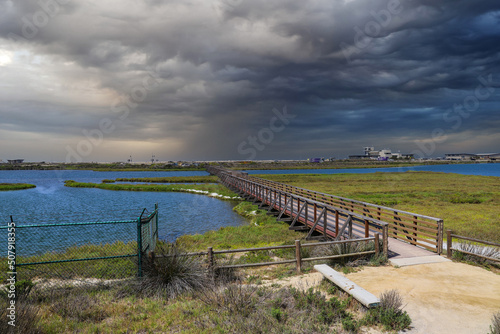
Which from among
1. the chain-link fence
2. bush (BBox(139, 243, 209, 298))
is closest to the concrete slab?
bush (BBox(139, 243, 209, 298))

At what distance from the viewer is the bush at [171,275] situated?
24.7ft

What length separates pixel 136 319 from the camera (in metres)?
6.06

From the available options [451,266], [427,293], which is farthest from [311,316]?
[451,266]

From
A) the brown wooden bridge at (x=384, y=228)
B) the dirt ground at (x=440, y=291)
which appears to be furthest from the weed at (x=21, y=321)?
the brown wooden bridge at (x=384, y=228)

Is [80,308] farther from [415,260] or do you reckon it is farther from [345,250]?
[415,260]

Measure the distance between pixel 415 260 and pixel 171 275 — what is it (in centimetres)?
804

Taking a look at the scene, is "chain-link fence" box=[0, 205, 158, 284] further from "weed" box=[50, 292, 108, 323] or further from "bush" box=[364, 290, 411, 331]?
"bush" box=[364, 290, 411, 331]

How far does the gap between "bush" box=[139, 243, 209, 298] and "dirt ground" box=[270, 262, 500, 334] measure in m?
2.52

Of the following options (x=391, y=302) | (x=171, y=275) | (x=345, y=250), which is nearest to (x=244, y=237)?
(x=345, y=250)

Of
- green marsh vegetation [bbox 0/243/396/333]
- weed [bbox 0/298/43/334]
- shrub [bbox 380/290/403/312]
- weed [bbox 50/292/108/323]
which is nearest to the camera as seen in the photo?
weed [bbox 0/298/43/334]

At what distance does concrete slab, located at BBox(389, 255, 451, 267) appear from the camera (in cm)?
931

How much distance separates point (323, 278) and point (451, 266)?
14.9 feet

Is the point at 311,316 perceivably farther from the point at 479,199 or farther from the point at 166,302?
the point at 479,199

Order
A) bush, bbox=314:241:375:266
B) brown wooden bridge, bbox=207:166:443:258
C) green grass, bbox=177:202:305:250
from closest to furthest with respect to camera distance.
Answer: bush, bbox=314:241:375:266 → brown wooden bridge, bbox=207:166:443:258 → green grass, bbox=177:202:305:250
